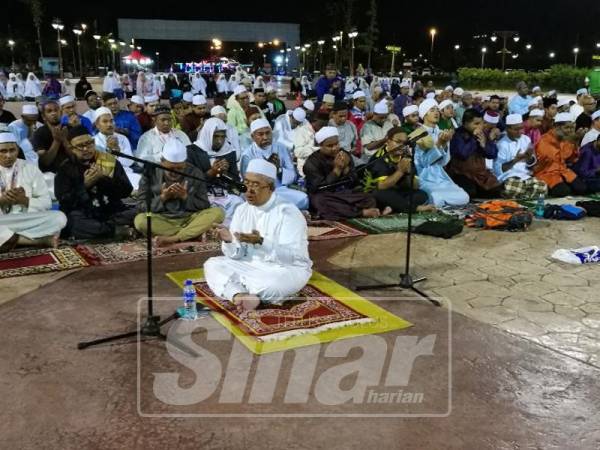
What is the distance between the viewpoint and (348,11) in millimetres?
35531

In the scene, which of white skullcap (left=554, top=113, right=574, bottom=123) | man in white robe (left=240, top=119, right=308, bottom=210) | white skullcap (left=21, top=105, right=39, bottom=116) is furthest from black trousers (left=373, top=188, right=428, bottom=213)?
white skullcap (left=21, top=105, right=39, bottom=116)

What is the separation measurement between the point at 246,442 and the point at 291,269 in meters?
1.45

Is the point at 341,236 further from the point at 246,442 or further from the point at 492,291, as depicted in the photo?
the point at 246,442

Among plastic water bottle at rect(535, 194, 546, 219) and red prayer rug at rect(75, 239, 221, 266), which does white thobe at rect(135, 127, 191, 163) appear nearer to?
red prayer rug at rect(75, 239, 221, 266)

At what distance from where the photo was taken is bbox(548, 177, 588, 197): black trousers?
7.63m

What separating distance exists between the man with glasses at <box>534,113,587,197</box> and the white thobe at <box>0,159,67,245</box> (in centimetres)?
550

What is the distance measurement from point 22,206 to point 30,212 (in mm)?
99

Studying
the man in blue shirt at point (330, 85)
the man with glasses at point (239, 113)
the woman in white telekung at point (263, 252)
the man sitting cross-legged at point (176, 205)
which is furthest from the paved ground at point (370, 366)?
the man in blue shirt at point (330, 85)

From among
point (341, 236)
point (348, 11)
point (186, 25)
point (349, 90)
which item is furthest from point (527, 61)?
point (341, 236)

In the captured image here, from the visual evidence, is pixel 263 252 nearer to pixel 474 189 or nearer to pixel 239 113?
pixel 474 189

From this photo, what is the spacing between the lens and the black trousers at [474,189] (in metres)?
7.47

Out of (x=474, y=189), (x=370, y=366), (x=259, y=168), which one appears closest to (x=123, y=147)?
(x=259, y=168)

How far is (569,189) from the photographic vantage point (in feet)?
25.3

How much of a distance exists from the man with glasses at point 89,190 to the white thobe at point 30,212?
6.7 inches
